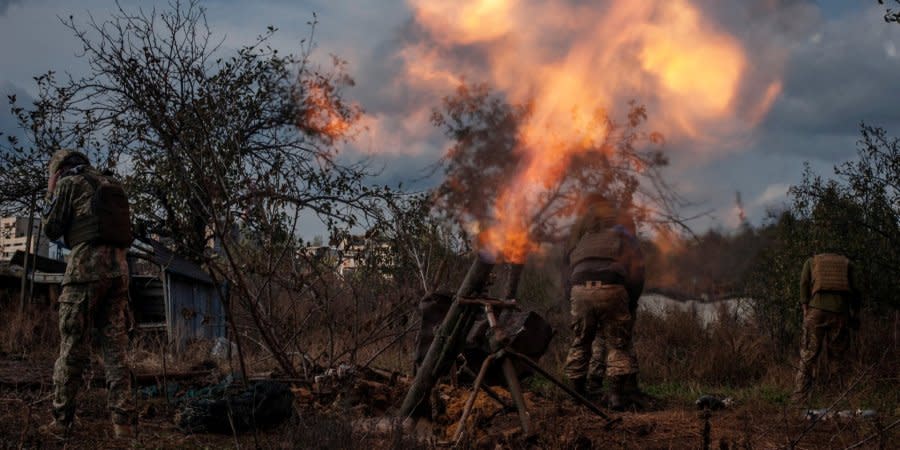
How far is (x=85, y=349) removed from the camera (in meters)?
6.29

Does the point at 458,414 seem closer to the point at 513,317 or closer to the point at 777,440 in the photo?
the point at 513,317

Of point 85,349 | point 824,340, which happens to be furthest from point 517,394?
point 824,340

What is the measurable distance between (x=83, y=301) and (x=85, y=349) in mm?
382

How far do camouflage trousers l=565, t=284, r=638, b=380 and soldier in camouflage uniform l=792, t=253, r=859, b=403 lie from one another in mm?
2862

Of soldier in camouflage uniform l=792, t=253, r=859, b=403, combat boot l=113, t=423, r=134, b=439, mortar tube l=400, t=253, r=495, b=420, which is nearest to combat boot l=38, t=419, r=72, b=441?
combat boot l=113, t=423, r=134, b=439

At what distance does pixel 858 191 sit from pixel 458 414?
8550mm

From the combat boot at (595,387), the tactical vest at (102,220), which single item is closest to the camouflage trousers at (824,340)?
the combat boot at (595,387)

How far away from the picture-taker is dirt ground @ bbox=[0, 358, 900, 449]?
204 inches

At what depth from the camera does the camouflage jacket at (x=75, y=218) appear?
632 centimetres

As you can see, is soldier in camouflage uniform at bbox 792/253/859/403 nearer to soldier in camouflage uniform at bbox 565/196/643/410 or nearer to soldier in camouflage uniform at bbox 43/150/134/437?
soldier in camouflage uniform at bbox 565/196/643/410

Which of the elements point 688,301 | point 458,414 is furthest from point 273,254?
point 688,301

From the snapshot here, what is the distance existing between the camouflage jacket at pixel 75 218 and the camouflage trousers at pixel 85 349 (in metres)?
0.12

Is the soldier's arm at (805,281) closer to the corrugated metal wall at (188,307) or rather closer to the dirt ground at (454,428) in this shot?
the dirt ground at (454,428)

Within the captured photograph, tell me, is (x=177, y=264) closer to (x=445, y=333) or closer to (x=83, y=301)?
(x=83, y=301)
